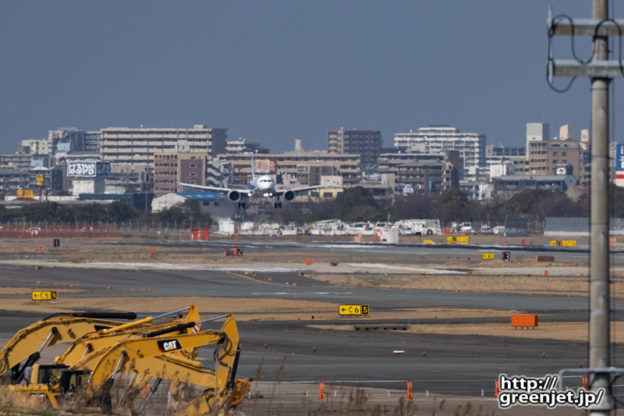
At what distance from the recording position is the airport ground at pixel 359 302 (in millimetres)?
36406

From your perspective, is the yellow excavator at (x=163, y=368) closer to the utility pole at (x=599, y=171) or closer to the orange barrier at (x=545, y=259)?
the utility pole at (x=599, y=171)

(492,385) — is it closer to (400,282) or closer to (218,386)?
(218,386)

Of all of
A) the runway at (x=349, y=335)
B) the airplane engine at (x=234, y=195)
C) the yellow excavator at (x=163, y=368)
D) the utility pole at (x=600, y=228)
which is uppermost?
the airplane engine at (x=234, y=195)

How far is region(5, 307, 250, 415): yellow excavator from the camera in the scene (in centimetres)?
2358

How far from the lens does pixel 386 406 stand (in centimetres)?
3142

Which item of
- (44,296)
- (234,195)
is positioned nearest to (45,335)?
(44,296)

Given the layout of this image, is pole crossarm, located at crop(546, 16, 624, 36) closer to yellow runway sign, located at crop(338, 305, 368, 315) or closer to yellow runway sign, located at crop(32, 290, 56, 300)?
yellow runway sign, located at crop(338, 305, 368, 315)

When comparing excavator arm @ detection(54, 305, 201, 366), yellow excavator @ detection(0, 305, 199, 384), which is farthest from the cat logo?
yellow excavator @ detection(0, 305, 199, 384)

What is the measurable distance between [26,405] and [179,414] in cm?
337

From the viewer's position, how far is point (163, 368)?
78.2 ft

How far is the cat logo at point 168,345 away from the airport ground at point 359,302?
235 cm

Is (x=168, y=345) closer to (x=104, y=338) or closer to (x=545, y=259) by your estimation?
(x=104, y=338)

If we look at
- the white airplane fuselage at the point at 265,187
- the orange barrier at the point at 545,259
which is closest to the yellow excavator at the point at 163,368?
the orange barrier at the point at 545,259

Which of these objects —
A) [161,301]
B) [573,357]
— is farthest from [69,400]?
[161,301]
